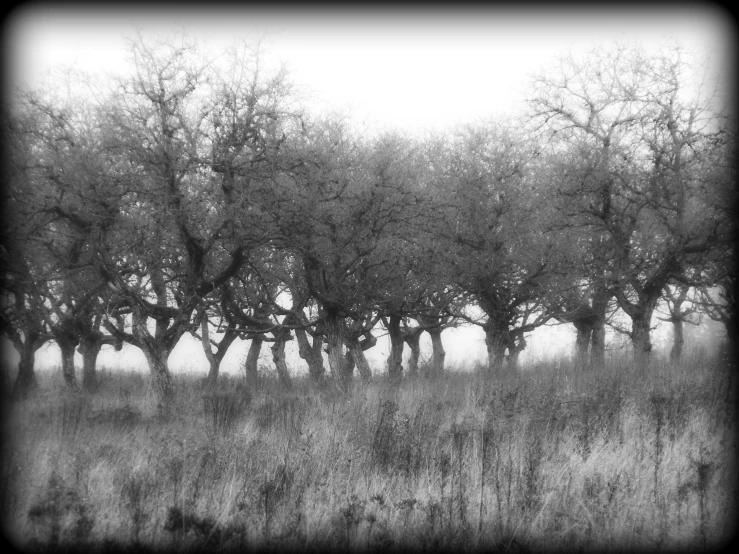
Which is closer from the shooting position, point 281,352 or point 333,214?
point 333,214

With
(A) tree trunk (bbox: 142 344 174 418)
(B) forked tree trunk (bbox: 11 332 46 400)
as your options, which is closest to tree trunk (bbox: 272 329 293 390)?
(A) tree trunk (bbox: 142 344 174 418)

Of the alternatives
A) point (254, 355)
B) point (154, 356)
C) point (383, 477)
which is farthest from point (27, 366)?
point (383, 477)

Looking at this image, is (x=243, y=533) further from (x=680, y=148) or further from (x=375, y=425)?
(x=680, y=148)

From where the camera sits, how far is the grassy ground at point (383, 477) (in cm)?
580

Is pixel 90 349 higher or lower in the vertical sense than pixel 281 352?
higher

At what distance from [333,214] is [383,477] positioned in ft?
33.6

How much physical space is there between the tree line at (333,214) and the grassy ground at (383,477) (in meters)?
4.50

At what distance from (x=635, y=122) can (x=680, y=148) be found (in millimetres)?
1504

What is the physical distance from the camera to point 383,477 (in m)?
7.22

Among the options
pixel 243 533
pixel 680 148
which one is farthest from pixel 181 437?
pixel 680 148

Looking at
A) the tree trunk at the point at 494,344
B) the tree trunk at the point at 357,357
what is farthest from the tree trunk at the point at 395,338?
the tree trunk at the point at 357,357

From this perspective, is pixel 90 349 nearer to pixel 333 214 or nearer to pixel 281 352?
pixel 281 352

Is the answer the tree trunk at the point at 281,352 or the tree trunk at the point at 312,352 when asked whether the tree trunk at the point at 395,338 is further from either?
the tree trunk at the point at 281,352

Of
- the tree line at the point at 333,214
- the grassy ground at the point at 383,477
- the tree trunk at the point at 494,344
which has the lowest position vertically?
the grassy ground at the point at 383,477
